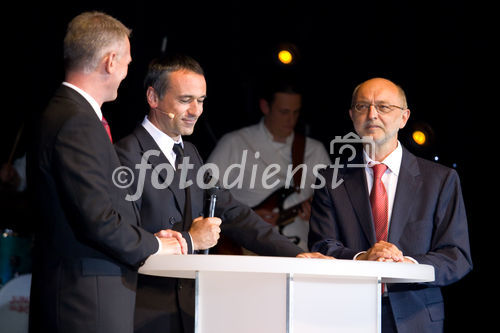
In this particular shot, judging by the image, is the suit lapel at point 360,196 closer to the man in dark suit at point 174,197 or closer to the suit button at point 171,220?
the man in dark suit at point 174,197

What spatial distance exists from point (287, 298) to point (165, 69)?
4.77 ft

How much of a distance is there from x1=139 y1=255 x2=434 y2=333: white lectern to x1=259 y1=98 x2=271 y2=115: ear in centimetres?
320

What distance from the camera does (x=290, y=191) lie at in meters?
5.40

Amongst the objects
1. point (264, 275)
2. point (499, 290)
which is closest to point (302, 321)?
Answer: point (264, 275)

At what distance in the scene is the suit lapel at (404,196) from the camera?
3305mm

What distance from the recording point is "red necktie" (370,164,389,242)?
11.1ft

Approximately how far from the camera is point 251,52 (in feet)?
18.9

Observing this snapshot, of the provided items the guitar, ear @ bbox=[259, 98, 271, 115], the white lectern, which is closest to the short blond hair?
the white lectern

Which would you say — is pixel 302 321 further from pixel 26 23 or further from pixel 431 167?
pixel 26 23

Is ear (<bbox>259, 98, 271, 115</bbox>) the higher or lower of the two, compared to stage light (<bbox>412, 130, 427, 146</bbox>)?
higher

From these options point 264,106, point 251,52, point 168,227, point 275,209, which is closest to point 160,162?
point 168,227

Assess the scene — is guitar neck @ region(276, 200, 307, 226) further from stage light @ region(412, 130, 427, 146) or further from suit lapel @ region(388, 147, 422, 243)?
suit lapel @ region(388, 147, 422, 243)
